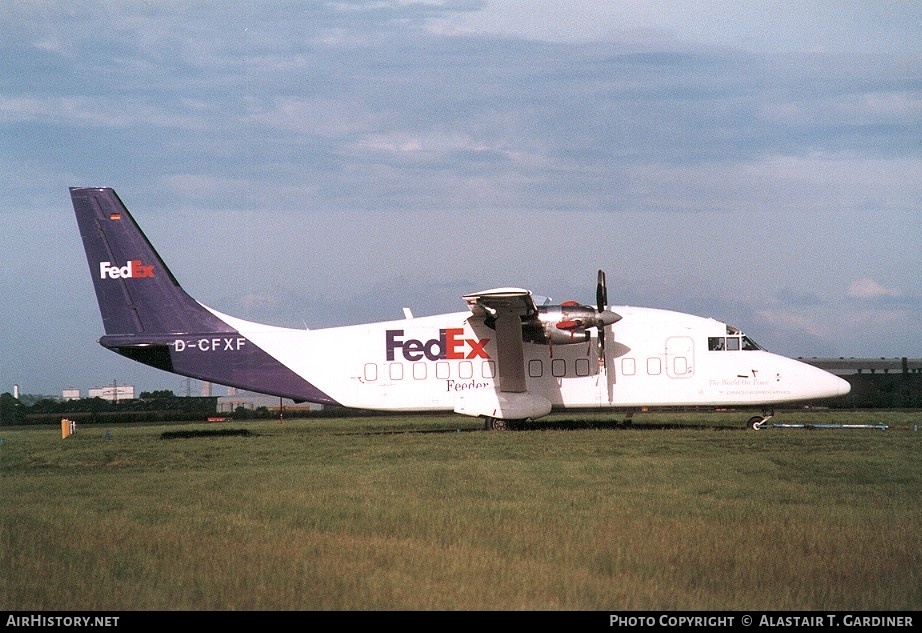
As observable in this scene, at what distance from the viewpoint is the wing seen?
2583cm

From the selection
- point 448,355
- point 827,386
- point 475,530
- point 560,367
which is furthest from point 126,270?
point 827,386

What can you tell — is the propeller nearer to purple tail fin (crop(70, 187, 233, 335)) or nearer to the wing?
the wing

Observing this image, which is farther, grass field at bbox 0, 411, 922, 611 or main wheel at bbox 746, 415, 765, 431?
main wheel at bbox 746, 415, 765, 431

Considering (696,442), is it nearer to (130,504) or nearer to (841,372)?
(130,504)

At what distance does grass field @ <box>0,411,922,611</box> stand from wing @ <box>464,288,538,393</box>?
6.52 m

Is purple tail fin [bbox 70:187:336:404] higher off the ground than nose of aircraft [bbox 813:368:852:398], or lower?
higher

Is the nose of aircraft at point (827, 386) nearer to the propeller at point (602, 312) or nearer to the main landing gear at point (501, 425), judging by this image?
the propeller at point (602, 312)

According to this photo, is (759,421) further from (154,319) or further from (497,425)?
(154,319)

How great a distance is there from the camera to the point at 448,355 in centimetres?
2773

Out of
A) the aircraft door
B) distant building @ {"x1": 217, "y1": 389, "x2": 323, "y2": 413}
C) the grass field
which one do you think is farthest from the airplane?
distant building @ {"x1": 217, "y1": 389, "x2": 323, "y2": 413}

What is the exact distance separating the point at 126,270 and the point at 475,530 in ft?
65.9
